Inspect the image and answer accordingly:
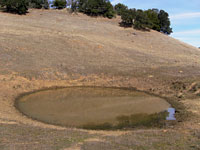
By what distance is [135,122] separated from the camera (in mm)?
14984

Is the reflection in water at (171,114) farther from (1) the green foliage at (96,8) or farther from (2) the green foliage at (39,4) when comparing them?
(2) the green foliage at (39,4)

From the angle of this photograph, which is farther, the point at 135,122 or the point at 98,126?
the point at 135,122

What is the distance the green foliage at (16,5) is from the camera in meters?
42.9

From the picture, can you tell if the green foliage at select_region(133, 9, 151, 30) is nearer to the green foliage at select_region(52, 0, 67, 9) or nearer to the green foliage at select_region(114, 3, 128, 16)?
the green foliage at select_region(114, 3, 128, 16)

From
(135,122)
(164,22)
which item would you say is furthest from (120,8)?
(135,122)

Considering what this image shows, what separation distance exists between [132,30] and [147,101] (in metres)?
30.1

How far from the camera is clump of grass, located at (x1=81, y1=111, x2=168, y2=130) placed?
13885 mm

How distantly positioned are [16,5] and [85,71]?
25568 millimetres

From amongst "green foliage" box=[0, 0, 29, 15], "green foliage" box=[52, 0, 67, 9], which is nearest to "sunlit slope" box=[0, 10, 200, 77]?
"green foliage" box=[0, 0, 29, 15]

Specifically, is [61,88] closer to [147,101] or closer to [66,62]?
[66,62]

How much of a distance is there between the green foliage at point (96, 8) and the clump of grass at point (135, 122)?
39.6 m

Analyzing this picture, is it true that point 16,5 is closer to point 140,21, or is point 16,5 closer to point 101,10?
point 101,10

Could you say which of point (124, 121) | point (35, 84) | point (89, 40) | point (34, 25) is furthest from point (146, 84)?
point (34, 25)

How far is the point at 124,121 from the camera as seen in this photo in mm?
15141
